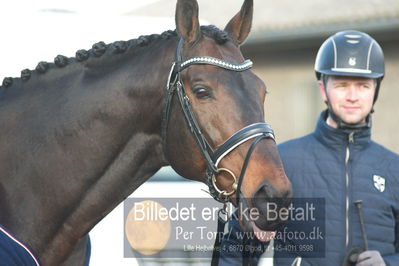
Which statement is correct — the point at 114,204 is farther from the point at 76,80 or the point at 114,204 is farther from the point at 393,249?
the point at 393,249

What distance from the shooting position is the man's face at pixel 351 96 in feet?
12.6

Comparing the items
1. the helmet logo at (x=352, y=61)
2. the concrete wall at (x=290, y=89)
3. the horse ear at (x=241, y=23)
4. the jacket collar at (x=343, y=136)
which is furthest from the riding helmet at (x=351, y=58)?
the concrete wall at (x=290, y=89)

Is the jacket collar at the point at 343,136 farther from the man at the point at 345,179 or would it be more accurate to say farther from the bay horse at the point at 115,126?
the bay horse at the point at 115,126

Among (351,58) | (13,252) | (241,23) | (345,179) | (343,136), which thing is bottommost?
(13,252)

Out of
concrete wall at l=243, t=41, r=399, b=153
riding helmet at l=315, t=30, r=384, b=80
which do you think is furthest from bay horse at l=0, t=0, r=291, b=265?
concrete wall at l=243, t=41, r=399, b=153

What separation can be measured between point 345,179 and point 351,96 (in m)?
0.43

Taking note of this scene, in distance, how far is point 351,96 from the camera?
12.7 ft

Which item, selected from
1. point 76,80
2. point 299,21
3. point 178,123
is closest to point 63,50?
point 76,80

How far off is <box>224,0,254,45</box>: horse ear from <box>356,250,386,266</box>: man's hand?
1100 mm

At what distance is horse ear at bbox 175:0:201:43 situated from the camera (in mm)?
3305

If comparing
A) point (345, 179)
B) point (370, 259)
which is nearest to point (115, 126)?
point (345, 179)

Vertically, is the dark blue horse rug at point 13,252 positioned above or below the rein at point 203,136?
below

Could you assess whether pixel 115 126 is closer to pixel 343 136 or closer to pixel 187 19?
pixel 187 19

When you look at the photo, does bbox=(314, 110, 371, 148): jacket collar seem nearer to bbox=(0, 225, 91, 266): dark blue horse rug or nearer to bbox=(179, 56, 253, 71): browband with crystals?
bbox=(179, 56, 253, 71): browband with crystals
